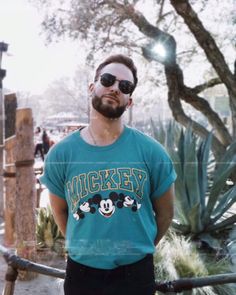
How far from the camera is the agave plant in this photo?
1.87 m

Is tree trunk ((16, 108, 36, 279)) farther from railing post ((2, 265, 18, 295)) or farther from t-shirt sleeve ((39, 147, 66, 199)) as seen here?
t-shirt sleeve ((39, 147, 66, 199))

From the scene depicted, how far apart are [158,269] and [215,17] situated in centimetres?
119

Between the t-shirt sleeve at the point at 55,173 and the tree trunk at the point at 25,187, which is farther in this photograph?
the tree trunk at the point at 25,187

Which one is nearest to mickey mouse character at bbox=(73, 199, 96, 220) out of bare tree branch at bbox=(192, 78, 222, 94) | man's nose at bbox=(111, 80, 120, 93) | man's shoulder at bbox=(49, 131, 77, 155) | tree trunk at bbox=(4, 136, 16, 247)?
man's shoulder at bbox=(49, 131, 77, 155)

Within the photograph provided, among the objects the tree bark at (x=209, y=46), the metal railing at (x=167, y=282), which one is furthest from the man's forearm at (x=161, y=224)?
the tree bark at (x=209, y=46)

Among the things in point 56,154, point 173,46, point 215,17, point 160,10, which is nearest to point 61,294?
point 56,154

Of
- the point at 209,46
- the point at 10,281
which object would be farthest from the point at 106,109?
the point at 209,46

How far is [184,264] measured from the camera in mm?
1586

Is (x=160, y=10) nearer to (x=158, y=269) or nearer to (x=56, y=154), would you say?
(x=158, y=269)

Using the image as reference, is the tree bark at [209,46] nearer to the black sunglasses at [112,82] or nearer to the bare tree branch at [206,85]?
the bare tree branch at [206,85]

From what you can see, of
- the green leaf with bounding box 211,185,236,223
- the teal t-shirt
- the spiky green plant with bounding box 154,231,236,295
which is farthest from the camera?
the green leaf with bounding box 211,185,236,223

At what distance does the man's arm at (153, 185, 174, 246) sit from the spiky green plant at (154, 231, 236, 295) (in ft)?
1.91

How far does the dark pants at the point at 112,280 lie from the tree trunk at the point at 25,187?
2.96 ft

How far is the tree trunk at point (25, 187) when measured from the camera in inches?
70.6
